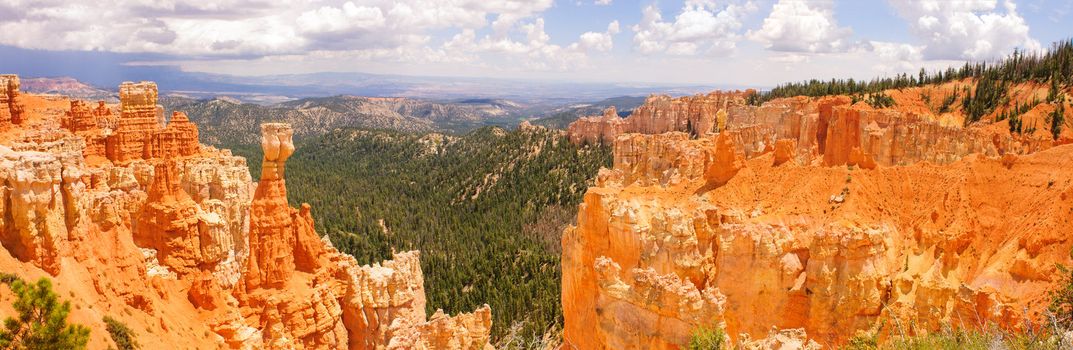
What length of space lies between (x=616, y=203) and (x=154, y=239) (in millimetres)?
20778

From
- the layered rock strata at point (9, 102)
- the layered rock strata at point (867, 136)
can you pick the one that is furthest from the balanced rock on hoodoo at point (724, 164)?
the layered rock strata at point (9, 102)

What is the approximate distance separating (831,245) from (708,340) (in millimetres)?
9135

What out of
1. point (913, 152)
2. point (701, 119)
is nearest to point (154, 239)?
point (913, 152)

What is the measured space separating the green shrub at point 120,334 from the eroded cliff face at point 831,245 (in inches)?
667

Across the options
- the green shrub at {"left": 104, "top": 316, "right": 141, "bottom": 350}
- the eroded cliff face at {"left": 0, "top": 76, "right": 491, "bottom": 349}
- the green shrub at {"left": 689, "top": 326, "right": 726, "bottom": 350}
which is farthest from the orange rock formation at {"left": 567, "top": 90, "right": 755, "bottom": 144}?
the green shrub at {"left": 104, "top": 316, "right": 141, "bottom": 350}

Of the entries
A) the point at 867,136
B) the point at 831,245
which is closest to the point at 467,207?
the point at 867,136

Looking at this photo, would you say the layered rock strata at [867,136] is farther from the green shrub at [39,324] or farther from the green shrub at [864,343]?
the green shrub at [39,324]

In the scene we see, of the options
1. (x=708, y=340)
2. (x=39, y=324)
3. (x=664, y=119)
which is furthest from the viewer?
(x=664, y=119)

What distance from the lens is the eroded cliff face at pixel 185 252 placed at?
1511 cm

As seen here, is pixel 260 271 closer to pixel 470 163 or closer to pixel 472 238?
A: pixel 472 238

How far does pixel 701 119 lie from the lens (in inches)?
4230

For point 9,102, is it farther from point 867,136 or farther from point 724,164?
point 867,136

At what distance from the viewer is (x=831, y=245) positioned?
89.1 ft

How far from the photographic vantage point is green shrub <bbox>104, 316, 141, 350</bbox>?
1501cm
